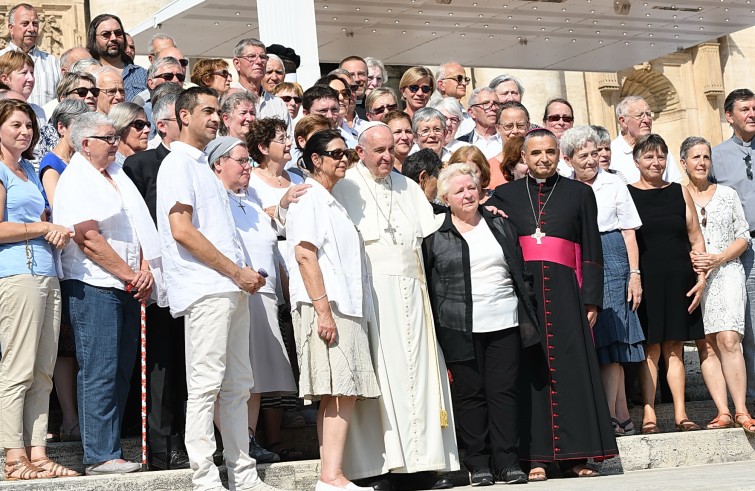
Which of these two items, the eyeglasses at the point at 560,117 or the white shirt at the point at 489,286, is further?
the eyeglasses at the point at 560,117

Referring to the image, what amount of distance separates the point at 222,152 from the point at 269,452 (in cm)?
169

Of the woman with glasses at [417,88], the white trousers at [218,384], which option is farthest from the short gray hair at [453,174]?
the woman with glasses at [417,88]

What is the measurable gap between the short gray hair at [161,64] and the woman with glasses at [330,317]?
2.62 metres

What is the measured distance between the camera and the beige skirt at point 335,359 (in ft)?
21.4

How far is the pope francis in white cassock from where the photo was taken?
6.92 meters

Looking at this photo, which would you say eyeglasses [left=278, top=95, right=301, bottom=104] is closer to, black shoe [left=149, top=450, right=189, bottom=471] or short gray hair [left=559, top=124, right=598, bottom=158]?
short gray hair [left=559, top=124, right=598, bottom=158]

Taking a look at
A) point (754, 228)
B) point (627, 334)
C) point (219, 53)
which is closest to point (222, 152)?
point (627, 334)

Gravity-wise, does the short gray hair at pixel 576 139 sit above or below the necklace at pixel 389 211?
above

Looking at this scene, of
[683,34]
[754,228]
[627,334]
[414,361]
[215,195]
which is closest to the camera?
[215,195]

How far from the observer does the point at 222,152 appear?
6805 millimetres

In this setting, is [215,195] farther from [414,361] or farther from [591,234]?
[591,234]

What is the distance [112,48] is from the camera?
32.7 feet

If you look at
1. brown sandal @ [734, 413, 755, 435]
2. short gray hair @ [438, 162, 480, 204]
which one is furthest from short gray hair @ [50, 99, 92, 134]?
brown sandal @ [734, 413, 755, 435]

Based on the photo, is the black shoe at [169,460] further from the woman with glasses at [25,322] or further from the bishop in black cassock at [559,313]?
the bishop in black cassock at [559,313]
